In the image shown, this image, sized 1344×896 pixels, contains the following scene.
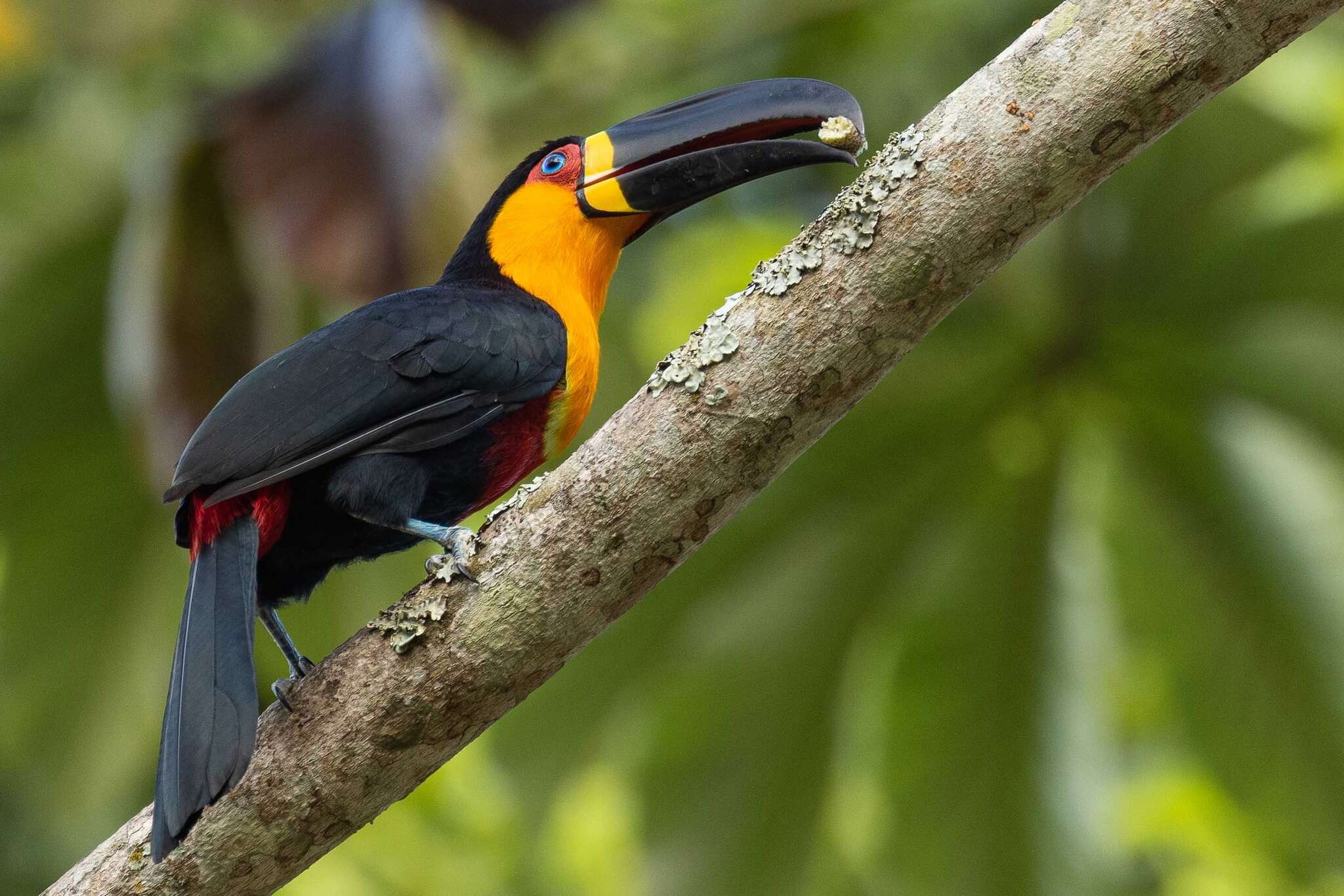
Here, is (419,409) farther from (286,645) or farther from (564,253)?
(564,253)

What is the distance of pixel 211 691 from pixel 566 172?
1.57 meters

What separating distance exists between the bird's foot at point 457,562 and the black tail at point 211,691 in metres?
0.35

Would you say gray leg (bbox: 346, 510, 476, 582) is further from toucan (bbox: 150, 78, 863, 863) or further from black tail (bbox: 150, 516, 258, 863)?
black tail (bbox: 150, 516, 258, 863)

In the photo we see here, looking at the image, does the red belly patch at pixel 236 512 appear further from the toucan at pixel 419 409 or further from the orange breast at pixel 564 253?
the orange breast at pixel 564 253

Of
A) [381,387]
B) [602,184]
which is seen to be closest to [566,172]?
[602,184]

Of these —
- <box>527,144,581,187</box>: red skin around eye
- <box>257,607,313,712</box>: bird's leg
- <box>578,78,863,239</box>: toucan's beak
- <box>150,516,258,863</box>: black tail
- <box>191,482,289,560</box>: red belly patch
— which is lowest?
<box>150,516,258,863</box>: black tail

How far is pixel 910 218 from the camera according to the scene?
2270mm

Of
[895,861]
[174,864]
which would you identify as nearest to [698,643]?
[895,861]

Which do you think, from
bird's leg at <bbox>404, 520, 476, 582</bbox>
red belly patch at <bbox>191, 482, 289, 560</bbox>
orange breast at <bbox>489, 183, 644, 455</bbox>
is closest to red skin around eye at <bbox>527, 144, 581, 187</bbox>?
orange breast at <bbox>489, 183, 644, 455</bbox>

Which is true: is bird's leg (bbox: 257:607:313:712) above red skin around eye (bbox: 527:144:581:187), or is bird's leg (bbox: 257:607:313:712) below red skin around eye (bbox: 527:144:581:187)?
below

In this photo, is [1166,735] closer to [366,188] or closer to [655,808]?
[655,808]

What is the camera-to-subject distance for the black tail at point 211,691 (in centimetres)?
225

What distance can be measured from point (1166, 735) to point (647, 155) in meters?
4.32

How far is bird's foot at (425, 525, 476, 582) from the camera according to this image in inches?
93.3
